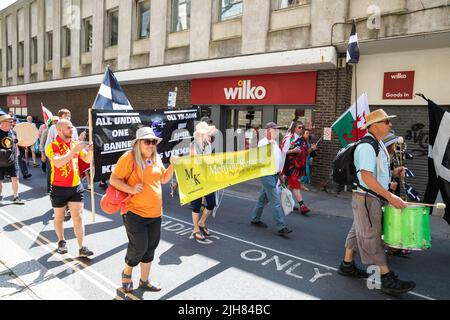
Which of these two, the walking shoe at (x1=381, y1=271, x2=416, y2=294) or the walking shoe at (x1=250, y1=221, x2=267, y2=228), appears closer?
the walking shoe at (x1=381, y1=271, x2=416, y2=294)

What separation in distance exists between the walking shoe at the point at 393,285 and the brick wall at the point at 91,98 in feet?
41.0

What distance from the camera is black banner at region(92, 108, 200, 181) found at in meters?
5.24

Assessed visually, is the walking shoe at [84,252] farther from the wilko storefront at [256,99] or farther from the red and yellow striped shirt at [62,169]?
the wilko storefront at [256,99]

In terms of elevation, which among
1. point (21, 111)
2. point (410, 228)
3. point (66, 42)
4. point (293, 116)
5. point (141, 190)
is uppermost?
point (66, 42)

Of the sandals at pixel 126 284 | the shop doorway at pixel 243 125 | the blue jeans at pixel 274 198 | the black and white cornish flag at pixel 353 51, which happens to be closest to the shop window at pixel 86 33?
the shop doorway at pixel 243 125

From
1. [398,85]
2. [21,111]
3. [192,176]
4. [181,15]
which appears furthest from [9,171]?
[21,111]

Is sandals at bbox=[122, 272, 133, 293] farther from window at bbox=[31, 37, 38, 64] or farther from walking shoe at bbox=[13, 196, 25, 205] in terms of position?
window at bbox=[31, 37, 38, 64]

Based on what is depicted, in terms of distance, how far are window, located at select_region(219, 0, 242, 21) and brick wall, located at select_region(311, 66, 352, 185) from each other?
406 centimetres

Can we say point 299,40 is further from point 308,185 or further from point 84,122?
point 84,122

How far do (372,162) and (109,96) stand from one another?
415cm

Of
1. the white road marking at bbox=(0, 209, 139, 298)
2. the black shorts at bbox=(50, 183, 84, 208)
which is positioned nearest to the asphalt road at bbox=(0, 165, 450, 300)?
the white road marking at bbox=(0, 209, 139, 298)

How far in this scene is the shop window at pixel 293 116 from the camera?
1145cm

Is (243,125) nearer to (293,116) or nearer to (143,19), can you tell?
(293,116)

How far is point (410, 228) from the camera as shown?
379cm
